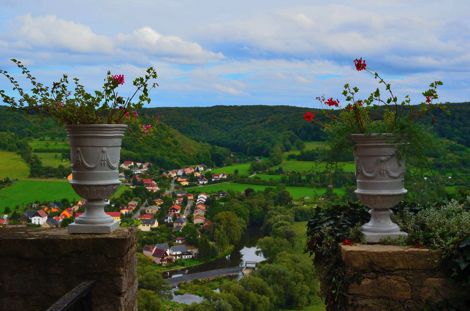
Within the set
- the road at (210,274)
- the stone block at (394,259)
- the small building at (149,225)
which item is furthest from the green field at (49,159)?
the stone block at (394,259)

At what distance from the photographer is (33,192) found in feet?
87.8

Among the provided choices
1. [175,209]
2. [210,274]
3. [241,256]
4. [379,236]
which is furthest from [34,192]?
[379,236]

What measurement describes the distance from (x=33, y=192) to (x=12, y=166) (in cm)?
436

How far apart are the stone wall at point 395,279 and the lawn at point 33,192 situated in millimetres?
22760

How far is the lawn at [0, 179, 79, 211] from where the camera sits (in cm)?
2519

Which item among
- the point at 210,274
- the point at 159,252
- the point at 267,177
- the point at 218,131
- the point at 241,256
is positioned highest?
the point at 218,131

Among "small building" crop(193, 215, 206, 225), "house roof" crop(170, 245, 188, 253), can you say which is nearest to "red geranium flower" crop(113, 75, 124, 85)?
"house roof" crop(170, 245, 188, 253)

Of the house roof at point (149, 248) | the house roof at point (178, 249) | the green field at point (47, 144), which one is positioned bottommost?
the house roof at point (178, 249)

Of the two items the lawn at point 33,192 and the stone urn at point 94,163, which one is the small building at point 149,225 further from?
the stone urn at point 94,163

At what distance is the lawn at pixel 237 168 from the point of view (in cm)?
3581

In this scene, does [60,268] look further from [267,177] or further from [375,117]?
[267,177]

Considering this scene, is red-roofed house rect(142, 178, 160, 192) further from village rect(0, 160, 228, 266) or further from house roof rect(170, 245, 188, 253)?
house roof rect(170, 245, 188, 253)

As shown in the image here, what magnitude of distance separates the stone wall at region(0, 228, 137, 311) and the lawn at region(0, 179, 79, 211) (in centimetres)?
2196

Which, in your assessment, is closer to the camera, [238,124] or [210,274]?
[210,274]
